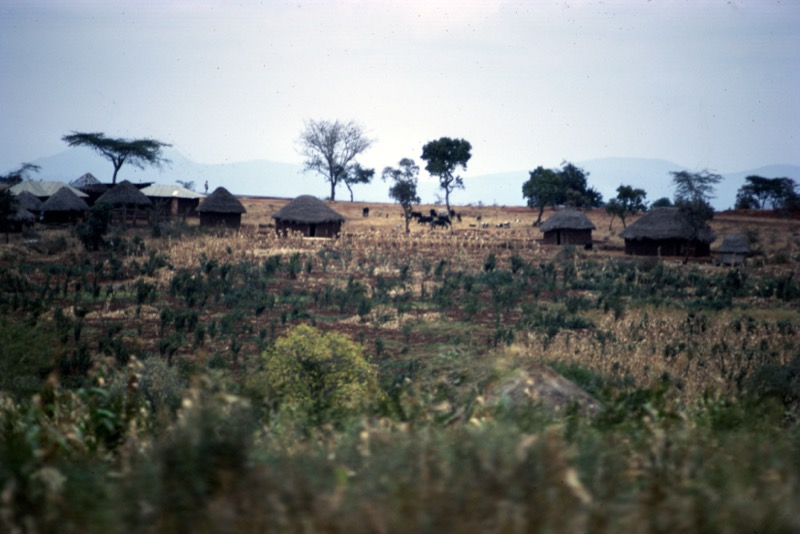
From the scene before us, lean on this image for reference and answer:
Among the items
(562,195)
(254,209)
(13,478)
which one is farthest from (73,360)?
(562,195)

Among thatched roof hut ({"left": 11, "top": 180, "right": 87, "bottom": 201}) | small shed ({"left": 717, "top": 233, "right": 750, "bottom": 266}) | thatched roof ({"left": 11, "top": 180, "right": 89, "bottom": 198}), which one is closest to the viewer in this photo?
small shed ({"left": 717, "top": 233, "right": 750, "bottom": 266})

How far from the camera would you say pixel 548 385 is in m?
7.49

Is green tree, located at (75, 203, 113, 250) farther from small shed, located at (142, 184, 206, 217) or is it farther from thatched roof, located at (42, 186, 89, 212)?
small shed, located at (142, 184, 206, 217)

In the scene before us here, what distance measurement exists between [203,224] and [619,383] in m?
37.9

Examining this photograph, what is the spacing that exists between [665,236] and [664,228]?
432 mm

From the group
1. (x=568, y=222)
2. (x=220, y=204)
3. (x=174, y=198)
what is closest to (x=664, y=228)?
(x=568, y=222)

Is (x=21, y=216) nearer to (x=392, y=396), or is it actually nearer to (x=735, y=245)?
(x=735, y=245)

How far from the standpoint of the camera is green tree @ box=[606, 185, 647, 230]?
46.4 metres

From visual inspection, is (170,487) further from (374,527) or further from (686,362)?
(686,362)

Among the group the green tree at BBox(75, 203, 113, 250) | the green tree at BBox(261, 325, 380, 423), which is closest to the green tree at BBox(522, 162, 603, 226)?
the green tree at BBox(75, 203, 113, 250)

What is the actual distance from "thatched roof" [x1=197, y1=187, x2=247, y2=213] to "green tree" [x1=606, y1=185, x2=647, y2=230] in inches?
865

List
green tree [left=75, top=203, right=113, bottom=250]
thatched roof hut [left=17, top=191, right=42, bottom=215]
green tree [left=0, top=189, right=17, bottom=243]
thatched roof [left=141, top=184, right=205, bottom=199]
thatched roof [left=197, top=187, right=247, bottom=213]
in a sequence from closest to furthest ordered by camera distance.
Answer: green tree [left=75, top=203, right=113, bottom=250], green tree [left=0, top=189, right=17, bottom=243], thatched roof [left=197, top=187, right=247, bottom=213], thatched roof hut [left=17, top=191, right=42, bottom=215], thatched roof [left=141, top=184, right=205, bottom=199]

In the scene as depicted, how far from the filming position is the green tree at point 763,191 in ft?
204

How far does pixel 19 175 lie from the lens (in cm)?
6894
